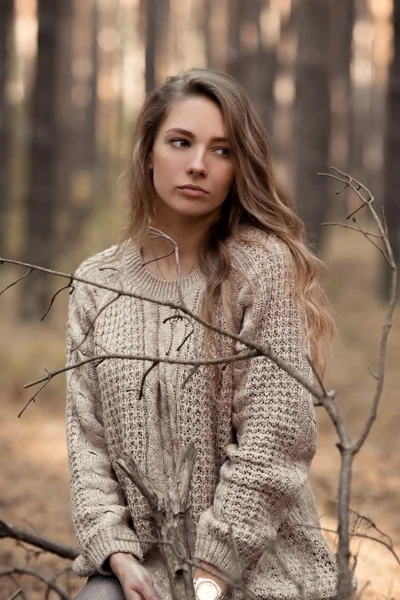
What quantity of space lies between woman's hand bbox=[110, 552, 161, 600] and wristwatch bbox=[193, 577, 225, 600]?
0.41 ft

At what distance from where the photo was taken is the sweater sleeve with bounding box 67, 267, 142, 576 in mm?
2326

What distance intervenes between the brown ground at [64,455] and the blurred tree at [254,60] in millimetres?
3700

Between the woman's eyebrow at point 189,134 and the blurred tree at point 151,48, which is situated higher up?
the blurred tree at point 151,48

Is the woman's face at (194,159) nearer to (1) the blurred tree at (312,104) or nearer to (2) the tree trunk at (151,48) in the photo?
(1) the blurred tree at (312,104)

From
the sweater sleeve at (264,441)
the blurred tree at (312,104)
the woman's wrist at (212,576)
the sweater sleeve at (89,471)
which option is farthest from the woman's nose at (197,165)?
the blurred tree at (312,104)

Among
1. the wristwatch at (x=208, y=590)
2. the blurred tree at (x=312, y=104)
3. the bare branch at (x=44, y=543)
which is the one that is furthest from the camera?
the blurred tree at (x=312, y=104)

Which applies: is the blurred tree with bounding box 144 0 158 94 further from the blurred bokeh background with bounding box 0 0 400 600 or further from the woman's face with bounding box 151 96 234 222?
the woman's face with bounding box 151 96 234 222

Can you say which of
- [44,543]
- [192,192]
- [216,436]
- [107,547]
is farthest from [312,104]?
[107,547]

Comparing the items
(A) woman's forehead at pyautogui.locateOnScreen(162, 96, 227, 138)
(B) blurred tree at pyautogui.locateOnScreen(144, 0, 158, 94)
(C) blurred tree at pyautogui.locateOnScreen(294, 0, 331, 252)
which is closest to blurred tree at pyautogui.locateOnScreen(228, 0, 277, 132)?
(C) blurred tree at pyautogui.locateOnScreen(294, 0, 331, 252)

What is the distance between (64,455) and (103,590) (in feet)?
11.8

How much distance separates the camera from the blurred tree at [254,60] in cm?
1200

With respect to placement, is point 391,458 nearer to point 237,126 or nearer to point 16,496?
point 16,496

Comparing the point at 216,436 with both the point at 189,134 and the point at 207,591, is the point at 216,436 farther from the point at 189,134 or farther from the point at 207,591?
the point at 189,134

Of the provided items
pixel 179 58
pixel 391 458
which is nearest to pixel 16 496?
pixel 391 458
